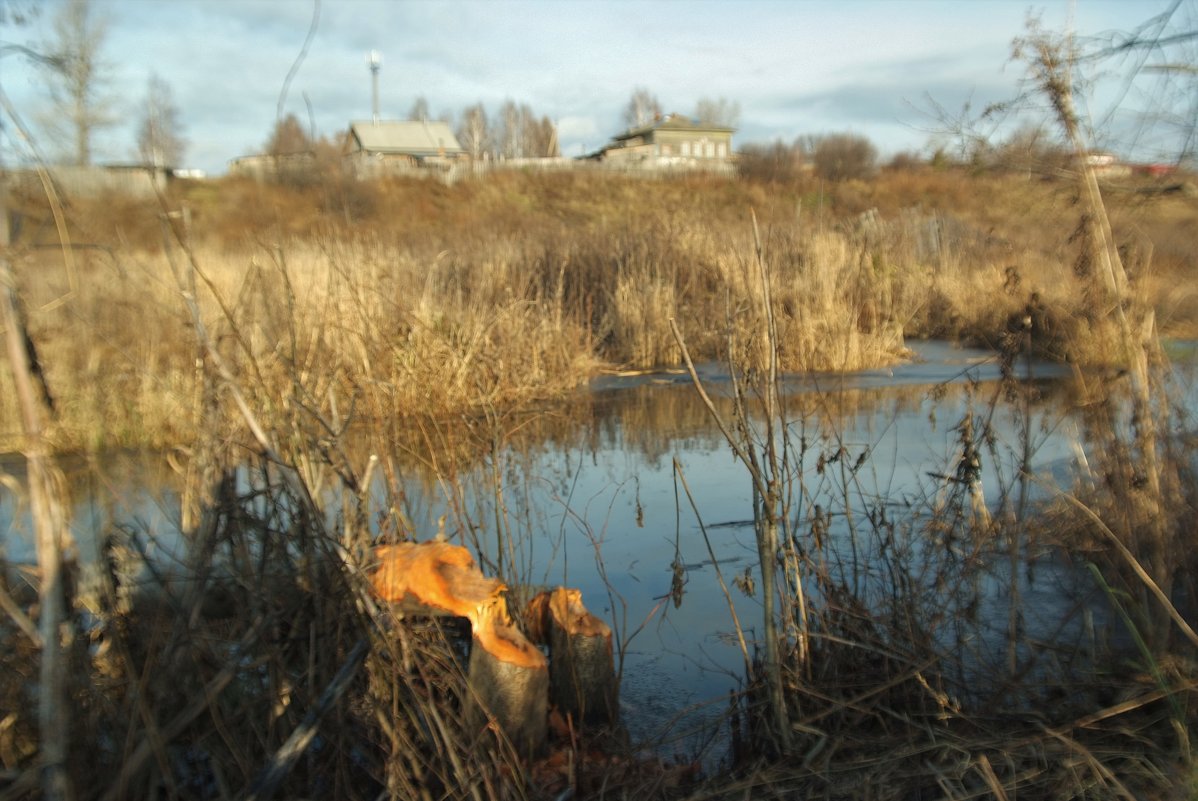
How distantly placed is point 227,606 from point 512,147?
74.2 metres

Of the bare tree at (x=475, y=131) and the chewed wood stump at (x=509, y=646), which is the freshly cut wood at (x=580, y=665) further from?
the bare tree at (x=475, y=131)

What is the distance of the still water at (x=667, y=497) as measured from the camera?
4004mm

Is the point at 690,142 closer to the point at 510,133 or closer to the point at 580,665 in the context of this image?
the point at 510,133

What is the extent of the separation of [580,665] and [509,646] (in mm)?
328

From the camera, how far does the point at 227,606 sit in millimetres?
3432

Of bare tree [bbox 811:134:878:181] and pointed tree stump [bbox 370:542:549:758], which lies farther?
bare tree [bbox 811:134:878:181]

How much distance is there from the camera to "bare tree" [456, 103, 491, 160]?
68062mm

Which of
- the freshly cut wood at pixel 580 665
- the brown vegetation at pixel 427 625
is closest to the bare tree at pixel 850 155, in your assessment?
the brown vegetation at pixel 427 625

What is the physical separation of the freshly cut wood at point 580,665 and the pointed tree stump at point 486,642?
0.16m

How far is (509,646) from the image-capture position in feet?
11.4

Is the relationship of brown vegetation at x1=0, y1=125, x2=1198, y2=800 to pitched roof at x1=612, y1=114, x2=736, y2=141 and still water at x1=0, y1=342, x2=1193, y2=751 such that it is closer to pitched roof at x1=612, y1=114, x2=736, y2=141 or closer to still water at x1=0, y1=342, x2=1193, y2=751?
still water at x1=0, y1=342, x2=1193, y2=751

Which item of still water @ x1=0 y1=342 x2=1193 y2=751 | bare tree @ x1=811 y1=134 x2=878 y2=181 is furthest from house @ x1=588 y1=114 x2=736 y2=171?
still water @ x1=0 y1=342 x2=1193 y2=751

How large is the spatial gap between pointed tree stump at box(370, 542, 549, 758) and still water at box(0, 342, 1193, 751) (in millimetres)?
415

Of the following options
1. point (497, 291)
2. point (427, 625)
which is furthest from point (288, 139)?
point (497, 291)
